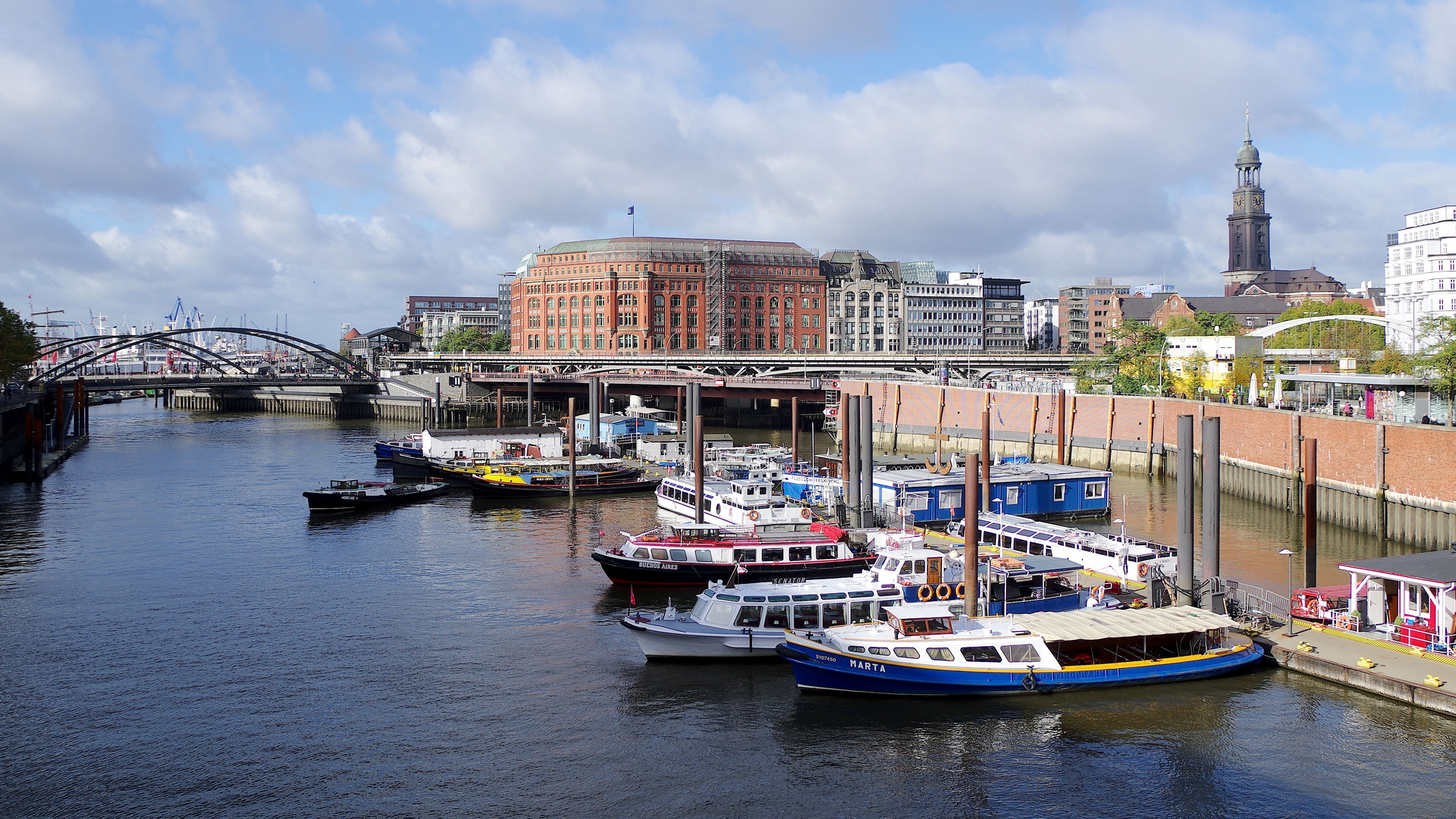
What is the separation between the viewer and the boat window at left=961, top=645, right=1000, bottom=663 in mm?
32156

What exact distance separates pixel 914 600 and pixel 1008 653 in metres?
6.40

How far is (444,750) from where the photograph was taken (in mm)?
29438

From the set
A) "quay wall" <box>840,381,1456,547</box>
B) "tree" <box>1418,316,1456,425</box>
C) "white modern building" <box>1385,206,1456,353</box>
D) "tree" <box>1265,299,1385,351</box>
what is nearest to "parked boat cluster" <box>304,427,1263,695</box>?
"quay wall" <box>840,381,1456,547</box>

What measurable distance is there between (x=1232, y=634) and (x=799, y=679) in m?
13.6

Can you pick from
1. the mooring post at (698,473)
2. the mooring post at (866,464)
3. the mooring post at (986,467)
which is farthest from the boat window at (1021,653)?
the mooring post at (698,473)

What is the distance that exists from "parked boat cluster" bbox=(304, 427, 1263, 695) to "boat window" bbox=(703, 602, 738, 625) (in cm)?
4

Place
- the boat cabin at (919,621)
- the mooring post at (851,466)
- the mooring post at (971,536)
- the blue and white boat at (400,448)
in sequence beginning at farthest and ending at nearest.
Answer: the blue and white boat at (400,448)
the mooring post at (851,466)
the mooring post at (971,536)
the boat cabin at (919,621)

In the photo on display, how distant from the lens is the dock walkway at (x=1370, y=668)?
97.2ft

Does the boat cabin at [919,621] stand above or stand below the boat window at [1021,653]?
→ above

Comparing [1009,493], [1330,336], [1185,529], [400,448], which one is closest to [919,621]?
[1185,529]

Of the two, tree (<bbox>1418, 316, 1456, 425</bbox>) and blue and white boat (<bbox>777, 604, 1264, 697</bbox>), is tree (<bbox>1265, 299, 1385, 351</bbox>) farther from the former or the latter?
blue and white boat (<bbox>777, 604, 1264, 697</bbox>)

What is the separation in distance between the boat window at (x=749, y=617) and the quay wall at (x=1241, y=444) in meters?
20.3

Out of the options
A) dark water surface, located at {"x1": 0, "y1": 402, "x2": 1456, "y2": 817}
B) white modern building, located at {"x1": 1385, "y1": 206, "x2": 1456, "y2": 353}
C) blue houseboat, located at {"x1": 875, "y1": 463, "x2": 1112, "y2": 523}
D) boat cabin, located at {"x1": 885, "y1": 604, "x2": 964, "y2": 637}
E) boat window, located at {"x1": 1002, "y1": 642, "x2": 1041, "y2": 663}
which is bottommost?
dark water surface, located at {"x1": 0, "y1": 402, "x2": 1456, "y2": 817}

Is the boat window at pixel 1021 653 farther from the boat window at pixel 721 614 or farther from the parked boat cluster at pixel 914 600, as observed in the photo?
the boat window at pixel 721 614
